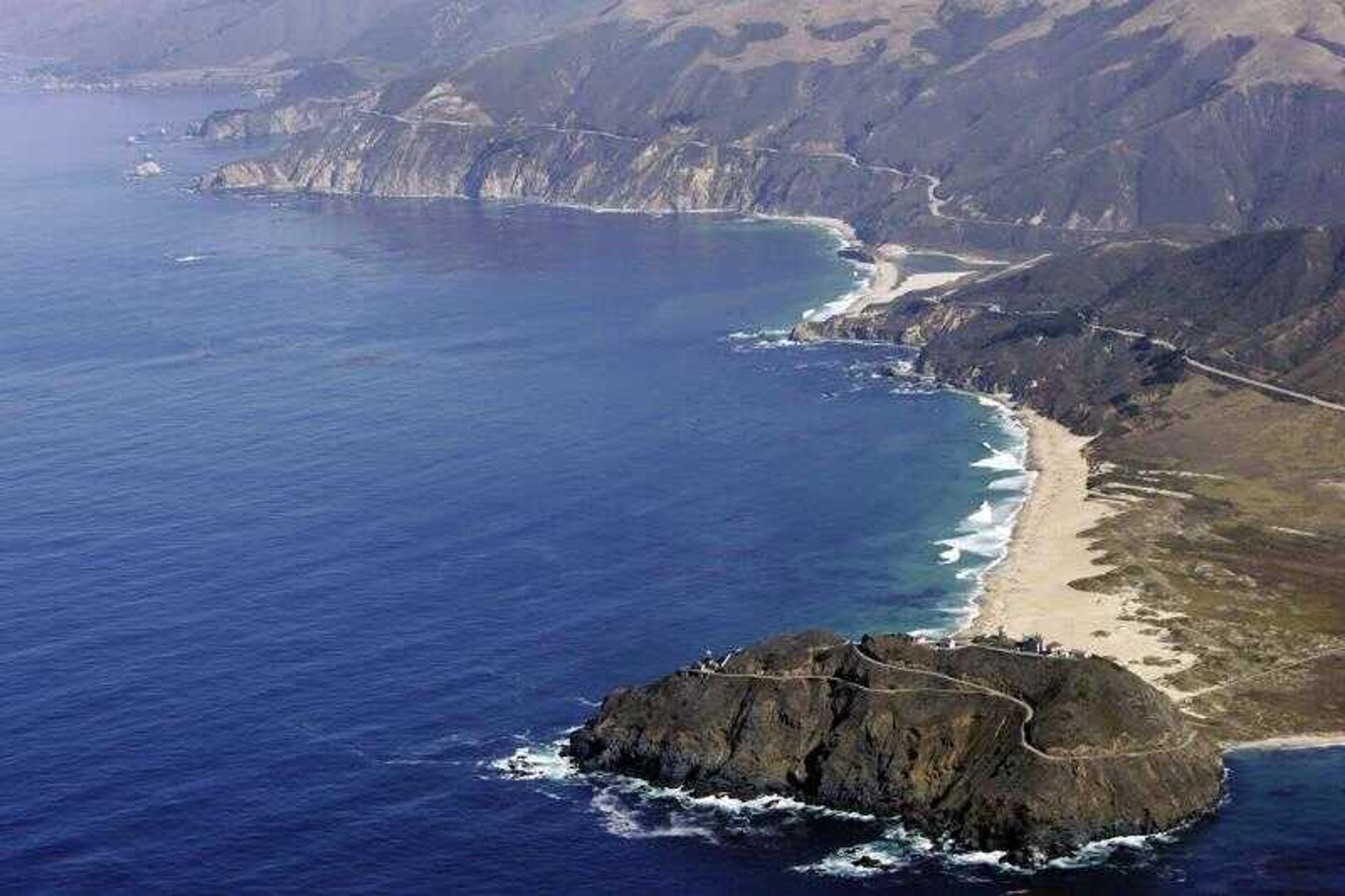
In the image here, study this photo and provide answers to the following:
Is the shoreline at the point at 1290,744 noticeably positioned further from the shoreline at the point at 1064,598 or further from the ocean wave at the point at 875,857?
the ocean wave at the point at 875,857

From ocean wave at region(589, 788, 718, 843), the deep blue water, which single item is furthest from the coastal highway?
ocean wave at region(589, 788, 718, 843)

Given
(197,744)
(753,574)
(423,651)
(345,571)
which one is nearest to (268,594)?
(345,571)

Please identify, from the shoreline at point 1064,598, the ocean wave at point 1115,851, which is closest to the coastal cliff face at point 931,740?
the ocean wave at point 1115,851

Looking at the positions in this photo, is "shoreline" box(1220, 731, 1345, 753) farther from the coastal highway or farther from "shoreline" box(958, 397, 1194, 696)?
"shoreline" box(958, 397, 1194, 696)

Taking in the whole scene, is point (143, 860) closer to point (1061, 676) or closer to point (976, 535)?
point (1061, 676)

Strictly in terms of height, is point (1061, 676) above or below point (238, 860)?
above
